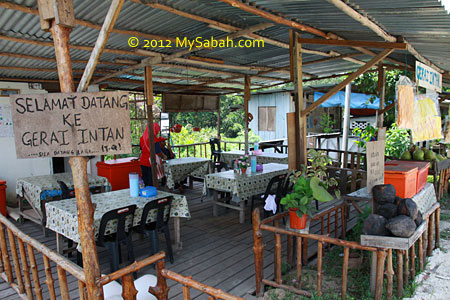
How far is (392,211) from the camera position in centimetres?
296

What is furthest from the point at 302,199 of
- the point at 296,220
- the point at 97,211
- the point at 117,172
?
the point at 117,172

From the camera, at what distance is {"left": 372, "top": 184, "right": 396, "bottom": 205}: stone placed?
309cm

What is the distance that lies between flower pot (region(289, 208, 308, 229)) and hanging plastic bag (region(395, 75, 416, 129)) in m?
2.00

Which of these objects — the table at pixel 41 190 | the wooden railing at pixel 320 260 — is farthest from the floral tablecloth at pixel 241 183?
the table at pixel 41 190

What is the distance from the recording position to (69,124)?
190cm

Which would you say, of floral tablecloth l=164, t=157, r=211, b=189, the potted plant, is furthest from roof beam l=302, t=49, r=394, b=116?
floral tablecloth l=164, t=157, r=211, b=189

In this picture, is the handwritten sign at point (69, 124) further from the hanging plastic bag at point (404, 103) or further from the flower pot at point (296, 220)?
the hanging plastic bag at point (404, 103)

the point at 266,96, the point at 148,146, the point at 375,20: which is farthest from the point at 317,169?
the point at 266,96

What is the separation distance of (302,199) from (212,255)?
1848 millimetres

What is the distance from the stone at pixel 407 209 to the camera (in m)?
2.86

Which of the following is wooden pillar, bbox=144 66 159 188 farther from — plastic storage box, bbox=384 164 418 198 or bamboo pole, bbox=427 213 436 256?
bamboo pole, bbox=427 213 436 256

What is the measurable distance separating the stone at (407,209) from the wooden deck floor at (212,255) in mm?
1678

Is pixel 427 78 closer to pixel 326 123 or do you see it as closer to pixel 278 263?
pixel 278 263

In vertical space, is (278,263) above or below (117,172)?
below
